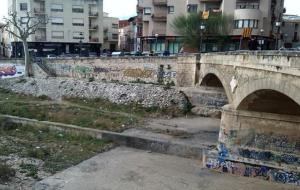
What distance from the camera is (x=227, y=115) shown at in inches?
1000

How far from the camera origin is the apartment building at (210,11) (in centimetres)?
6141

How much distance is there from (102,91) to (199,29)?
22186 millimetres

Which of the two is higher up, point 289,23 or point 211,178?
Result: point 289,23

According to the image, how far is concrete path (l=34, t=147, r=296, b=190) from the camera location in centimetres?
2262

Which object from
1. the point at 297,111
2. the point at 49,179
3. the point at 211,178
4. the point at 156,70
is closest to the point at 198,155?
the point at 211,178

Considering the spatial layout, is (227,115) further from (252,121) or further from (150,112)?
(150,112)

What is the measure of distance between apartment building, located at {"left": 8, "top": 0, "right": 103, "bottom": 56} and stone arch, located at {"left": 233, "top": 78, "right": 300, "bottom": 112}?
188 feet

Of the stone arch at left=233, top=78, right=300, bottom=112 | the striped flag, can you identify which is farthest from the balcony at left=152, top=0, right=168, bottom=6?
the stone arch at left=233, top=78, right=300, bottom=112

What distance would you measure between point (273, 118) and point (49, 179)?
1372 cm

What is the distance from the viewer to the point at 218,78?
34.8m

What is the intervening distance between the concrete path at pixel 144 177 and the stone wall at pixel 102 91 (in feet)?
50.1

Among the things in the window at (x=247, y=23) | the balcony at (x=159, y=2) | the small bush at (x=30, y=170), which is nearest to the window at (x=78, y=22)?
the balcony at (x=159, y=2)

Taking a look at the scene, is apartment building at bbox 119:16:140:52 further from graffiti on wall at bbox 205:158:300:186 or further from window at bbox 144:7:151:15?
graffiti on wall at bbox 205:158:300:186

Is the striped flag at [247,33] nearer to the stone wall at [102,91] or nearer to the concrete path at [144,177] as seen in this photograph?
the stone wall at [102,91]
